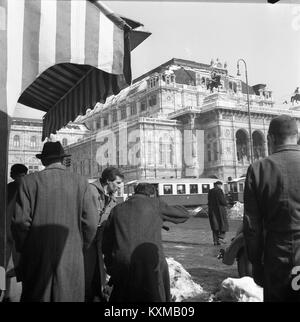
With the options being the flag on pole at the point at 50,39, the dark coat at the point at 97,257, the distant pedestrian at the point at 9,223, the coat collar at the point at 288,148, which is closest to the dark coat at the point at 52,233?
the distant pedestrian at the point at 9,223

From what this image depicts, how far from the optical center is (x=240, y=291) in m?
4.02

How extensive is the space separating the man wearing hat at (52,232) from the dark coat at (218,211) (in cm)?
732

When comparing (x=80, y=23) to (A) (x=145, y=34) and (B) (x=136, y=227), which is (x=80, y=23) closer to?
(A) (x=145, y=34)

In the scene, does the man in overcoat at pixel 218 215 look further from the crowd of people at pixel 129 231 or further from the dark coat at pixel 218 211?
the crowd of people at pixel 129 231

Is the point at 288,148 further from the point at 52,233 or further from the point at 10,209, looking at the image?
the point at 10,209

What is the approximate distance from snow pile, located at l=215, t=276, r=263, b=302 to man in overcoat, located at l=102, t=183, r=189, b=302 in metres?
0.95

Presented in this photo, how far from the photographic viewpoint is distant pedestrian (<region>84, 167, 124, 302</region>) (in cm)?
379

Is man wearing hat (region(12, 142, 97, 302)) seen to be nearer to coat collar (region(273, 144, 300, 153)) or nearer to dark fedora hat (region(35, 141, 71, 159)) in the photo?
dark fedora hat (region(35, 141, 71, 159))

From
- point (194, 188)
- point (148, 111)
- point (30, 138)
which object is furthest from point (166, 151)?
point (194, 188)

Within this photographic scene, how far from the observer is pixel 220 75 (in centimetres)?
641

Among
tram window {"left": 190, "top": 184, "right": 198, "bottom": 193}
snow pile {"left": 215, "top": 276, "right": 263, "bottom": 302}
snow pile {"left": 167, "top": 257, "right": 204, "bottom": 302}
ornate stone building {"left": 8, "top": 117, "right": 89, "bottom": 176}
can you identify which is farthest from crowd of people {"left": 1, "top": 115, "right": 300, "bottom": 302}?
tram window {"left": 190, "top": 184, "right": 198, "bottom": 193}

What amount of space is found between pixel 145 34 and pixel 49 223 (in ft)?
7.59

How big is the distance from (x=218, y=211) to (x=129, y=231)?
7.19 m
